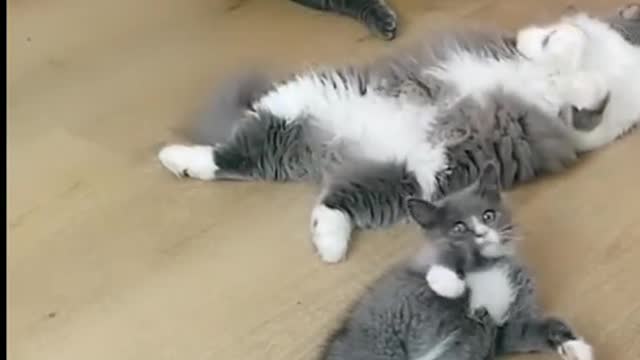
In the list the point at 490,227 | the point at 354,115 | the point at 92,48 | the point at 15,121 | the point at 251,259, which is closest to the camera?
the point at 490,227

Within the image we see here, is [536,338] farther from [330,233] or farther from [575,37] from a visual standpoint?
[575,37]

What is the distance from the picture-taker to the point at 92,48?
2242 mm

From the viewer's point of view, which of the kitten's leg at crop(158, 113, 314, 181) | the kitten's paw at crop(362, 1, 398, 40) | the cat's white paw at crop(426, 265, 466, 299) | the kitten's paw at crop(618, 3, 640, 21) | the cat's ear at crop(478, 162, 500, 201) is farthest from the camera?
the kitten's paw at crop(362, 1, 398, 40)

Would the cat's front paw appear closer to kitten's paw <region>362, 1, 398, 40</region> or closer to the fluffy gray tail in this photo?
the fluffy gray tail

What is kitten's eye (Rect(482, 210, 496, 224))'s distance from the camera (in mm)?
1615

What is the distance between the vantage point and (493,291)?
1586 millimetres

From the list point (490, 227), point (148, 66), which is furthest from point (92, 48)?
point (490, 227)

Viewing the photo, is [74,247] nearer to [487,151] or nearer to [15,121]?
[15,121]

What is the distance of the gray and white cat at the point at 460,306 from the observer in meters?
1.55

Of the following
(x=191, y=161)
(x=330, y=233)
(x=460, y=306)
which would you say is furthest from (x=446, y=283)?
(x=191, y=161)

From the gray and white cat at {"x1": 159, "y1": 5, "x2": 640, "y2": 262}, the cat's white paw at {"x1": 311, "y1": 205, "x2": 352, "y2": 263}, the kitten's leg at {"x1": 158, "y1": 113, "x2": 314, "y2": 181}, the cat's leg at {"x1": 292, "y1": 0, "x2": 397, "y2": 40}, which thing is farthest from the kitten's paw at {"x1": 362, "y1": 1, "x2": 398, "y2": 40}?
the cat's white paw at {"x1": 311, "y1": 205, "x2": 352, "y2": 263}

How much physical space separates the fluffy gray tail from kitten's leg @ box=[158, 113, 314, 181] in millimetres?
49

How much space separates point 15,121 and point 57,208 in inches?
10.6

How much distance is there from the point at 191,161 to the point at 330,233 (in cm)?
28
